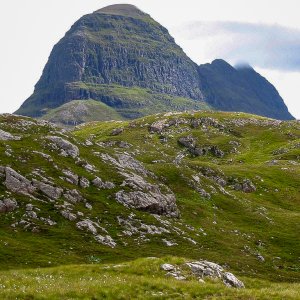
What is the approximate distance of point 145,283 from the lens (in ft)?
81.4

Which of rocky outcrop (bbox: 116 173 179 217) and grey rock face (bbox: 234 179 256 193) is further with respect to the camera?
grey rock face (bbox: 234 179 256 193)

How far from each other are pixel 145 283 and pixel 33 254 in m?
23.8

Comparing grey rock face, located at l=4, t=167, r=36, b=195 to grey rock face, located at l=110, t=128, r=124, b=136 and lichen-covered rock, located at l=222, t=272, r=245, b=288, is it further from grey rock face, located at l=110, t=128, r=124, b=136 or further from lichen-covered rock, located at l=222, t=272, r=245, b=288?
grey rock face, located at l=110, t=128, r=124, b=136

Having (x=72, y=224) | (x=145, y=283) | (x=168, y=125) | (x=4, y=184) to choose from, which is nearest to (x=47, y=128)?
(x=4, y=184)

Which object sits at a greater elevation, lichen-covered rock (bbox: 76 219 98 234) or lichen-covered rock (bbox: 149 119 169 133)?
lichen-covered rock (bbox: 149 119 169 133)

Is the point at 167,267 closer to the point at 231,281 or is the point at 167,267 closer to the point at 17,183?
the point at 231,281

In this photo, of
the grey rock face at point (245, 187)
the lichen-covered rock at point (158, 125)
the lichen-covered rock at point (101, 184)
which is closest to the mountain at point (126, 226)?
the lichen-covered rock at point (101, 184)

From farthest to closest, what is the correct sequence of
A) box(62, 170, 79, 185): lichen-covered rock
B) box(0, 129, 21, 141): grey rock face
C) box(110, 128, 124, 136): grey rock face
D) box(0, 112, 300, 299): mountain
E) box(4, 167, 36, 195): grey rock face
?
1. box(110, 128, 124, 136): grey rock face
2. box(0, 129, 21, 141): grey rock face
3. box(62, 170, 79, 185): lichen-covered rock
4. box(4, 167, 36, 195): grey rock face
5. box(0, 112, 300, 299): mountain

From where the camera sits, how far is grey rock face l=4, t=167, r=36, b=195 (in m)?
55.8

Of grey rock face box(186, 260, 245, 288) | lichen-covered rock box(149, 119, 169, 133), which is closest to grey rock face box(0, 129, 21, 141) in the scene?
grey rock face box(186, 260, 245, 288)

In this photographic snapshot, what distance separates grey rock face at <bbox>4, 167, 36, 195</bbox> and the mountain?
0.14 metres

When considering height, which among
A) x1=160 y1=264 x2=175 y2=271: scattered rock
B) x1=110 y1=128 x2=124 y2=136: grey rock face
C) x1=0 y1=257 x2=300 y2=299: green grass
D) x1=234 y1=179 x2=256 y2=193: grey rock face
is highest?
x1=110 y1=128 x2=124 y2=136: grey rock face

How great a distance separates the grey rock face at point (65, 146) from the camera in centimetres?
7256

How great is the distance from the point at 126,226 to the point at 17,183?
1720 cm
